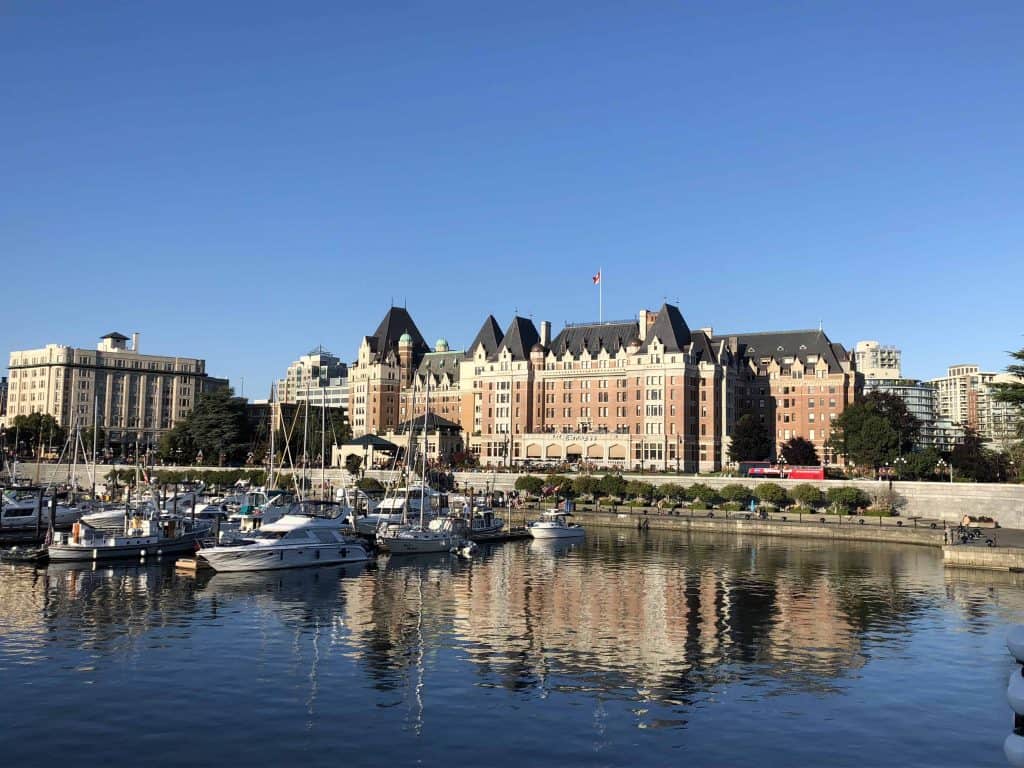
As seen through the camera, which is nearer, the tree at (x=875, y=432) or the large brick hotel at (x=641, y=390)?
the tree at (x=875, y=432)

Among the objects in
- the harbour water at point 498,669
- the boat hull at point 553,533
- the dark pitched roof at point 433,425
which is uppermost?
the dark pitched roof at point 433,425

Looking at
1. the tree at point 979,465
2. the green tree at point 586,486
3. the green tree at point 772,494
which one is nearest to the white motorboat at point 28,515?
the green tree at point 586,486

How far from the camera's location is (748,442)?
14562cm

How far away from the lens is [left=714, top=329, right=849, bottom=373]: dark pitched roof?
164m

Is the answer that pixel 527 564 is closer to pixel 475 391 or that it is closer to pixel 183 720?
pixel 183 720

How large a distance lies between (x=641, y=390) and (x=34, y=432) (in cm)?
12492

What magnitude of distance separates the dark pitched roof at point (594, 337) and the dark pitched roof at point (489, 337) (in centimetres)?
1240

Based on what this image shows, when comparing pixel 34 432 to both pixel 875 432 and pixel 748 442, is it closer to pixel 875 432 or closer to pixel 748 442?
pixel 748 442

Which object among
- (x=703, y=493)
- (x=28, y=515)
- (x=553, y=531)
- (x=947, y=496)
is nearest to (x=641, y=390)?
(x=703, y=493)

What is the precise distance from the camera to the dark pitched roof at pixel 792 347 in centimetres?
16438

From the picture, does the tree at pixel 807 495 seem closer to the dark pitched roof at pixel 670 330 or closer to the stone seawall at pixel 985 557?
the stone seawall at pixel 985 557

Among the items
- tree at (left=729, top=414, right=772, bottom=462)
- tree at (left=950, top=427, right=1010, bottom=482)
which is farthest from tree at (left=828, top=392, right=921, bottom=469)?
tree at (left=729, top=414, right=772, bottom=462)

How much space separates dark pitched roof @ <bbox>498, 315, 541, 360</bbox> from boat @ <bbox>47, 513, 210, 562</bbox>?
322 feet

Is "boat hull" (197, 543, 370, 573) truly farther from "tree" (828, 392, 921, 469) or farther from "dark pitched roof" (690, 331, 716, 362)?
"dark pitched roof" (690, 331, 716, 362)
